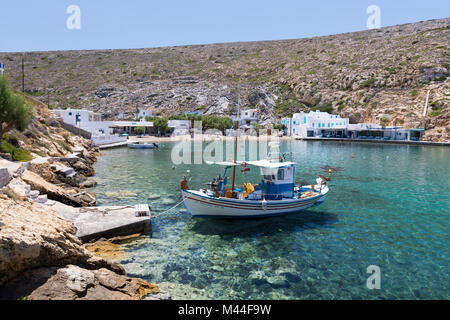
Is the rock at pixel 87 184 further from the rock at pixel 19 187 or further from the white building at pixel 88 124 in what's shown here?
the white building at pixel 88 124

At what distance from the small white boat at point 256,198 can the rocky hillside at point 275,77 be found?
89.0m

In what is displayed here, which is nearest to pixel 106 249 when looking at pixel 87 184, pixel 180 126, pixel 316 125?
pixel 87 184

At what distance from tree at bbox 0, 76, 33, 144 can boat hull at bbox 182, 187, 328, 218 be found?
17924mm

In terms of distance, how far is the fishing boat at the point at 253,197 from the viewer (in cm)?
1756

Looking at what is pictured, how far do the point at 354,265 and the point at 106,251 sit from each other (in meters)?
11.3

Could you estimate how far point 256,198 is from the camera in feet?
61.6

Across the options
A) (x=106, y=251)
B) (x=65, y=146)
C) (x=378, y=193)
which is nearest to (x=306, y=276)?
(x=106, y=251)

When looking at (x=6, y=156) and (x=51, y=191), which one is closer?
(x=51, y=191)

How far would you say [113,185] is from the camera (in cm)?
2733

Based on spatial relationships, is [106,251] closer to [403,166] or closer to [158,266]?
[158,266]

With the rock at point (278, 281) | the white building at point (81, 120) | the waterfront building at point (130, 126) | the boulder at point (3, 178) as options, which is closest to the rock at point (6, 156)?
the boulder at point (3, 178)

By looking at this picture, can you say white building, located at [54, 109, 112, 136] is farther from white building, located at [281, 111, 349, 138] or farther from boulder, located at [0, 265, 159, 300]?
white building, located at [281, 111, 349, 138]

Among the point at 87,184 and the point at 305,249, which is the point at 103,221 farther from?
the point at 87,184

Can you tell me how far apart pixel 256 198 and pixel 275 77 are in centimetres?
13352
